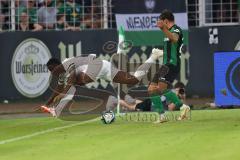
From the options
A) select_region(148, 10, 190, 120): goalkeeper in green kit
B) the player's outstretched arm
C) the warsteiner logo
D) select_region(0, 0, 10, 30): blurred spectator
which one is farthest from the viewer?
select_region(0, 0, 10, 30): blurred spectator

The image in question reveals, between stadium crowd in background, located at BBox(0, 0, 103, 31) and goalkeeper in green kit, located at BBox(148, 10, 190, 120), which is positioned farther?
stadium crowd in background, located at BBox(0, 0, 103, 31)

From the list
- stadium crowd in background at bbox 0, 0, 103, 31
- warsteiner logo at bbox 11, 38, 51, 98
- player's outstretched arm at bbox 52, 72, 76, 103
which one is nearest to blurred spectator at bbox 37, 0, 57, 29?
Result: stadium crowd in background at bbox 0, 0, 103, 31

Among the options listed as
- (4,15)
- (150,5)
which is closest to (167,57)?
(150,5)

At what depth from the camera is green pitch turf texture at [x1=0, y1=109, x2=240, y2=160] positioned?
891cm

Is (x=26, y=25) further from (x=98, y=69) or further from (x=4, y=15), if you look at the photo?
(x=98, y=69)

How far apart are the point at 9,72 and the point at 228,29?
7.19 m

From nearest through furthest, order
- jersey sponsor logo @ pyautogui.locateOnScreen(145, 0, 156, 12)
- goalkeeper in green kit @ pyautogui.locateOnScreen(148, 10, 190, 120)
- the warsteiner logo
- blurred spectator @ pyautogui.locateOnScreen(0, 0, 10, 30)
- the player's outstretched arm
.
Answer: goalkeeper in green kit @ pyautogui.locateOnScreen(148, 10, 190, 120) < the player's outstretched arm < jersey sponsor logo @ pyautogui.locateOnScreen(145, 0, 156, 12) < the warsteiner logo < blurred spectator @ pyautogui.locateOnScreen(0, 0, 10, 30)

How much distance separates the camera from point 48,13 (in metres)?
22.6

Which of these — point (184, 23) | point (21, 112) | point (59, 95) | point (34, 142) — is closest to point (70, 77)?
point (59, 95)

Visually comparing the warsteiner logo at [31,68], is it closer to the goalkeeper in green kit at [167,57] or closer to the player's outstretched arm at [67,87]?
the player's outstretched arm at [67,87]

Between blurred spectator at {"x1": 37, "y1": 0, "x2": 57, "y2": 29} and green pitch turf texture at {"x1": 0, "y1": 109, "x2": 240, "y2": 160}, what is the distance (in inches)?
338

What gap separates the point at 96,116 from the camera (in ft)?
53.5

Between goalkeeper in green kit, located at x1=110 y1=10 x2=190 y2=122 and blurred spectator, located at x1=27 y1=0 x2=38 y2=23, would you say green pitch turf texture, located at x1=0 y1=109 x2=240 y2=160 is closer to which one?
goalkeeper in green kit, located at x1=110 y1=10 x2=190 y2=122

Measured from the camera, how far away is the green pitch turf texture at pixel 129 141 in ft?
29.2
